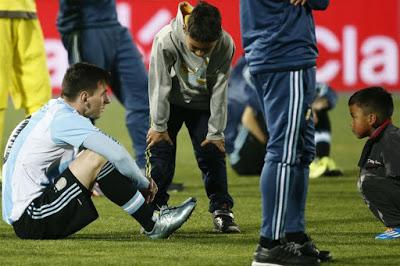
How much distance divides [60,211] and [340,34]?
10284 millimetres

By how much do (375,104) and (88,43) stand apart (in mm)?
3151

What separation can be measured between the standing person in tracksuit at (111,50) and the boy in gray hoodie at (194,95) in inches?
87.6

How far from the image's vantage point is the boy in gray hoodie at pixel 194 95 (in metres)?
6.83

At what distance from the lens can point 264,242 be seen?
5.81 m

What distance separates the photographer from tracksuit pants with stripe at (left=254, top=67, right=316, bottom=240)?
5770mm

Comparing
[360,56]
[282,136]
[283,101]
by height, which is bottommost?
[360,56]

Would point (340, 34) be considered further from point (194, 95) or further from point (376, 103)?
point (376, 103)

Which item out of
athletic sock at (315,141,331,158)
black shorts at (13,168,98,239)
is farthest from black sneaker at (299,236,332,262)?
athletic sock at (315,141,331,158)

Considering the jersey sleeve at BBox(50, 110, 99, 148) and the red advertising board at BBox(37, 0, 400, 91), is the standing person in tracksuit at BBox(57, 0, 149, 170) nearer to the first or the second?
the jersey sleeve at BBox(50, 110, 99, 148)

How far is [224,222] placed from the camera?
23.5ft

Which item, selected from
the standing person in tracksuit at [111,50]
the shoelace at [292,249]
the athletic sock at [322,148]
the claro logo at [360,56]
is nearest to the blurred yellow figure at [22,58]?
the standing person in tracksuit at [111,50]

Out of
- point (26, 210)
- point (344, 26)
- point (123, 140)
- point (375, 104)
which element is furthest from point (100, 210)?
point (344, 26)

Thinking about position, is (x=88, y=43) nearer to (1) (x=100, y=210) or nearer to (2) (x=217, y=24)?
(1) (x=100, y=210)

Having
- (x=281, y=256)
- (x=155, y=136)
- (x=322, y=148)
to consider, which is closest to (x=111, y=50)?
(x=322, y=148)
